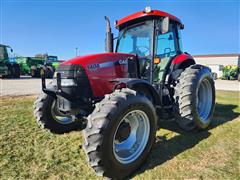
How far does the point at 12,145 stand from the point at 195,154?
2.91 m

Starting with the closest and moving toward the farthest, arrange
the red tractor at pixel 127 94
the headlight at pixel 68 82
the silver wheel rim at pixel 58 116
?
the red tractor at pixel 127 94
the headlight at pixel 68 82
the silver wheel rim at pixel 58 116

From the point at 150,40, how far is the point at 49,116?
7.73 feet

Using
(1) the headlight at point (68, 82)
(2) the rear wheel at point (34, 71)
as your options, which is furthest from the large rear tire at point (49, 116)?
(2) the rear wheel at point (34, 71)

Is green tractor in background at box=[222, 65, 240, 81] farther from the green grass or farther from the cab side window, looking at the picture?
the cab side window

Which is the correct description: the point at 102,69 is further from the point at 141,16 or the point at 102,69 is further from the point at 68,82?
the point at 141,16

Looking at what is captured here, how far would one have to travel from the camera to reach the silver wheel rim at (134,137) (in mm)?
2741

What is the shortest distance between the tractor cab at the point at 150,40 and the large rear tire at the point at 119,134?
104 cm

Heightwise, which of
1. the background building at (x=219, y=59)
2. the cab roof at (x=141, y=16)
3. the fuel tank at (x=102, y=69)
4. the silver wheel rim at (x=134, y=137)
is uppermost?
the background building at (x=219, y=59)

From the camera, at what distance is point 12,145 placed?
331 cm

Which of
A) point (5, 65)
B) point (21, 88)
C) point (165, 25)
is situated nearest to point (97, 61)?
point (165, 25)

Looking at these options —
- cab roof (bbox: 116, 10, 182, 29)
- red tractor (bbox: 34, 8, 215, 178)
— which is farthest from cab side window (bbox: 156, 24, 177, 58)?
cab roof (bbox: 116, 10, 182, 29)

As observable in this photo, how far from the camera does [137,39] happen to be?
162 inches

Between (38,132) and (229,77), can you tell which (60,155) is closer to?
(38,132)

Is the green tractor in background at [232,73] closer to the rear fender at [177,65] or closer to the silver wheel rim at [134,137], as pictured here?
the rear fender at [177,65]
